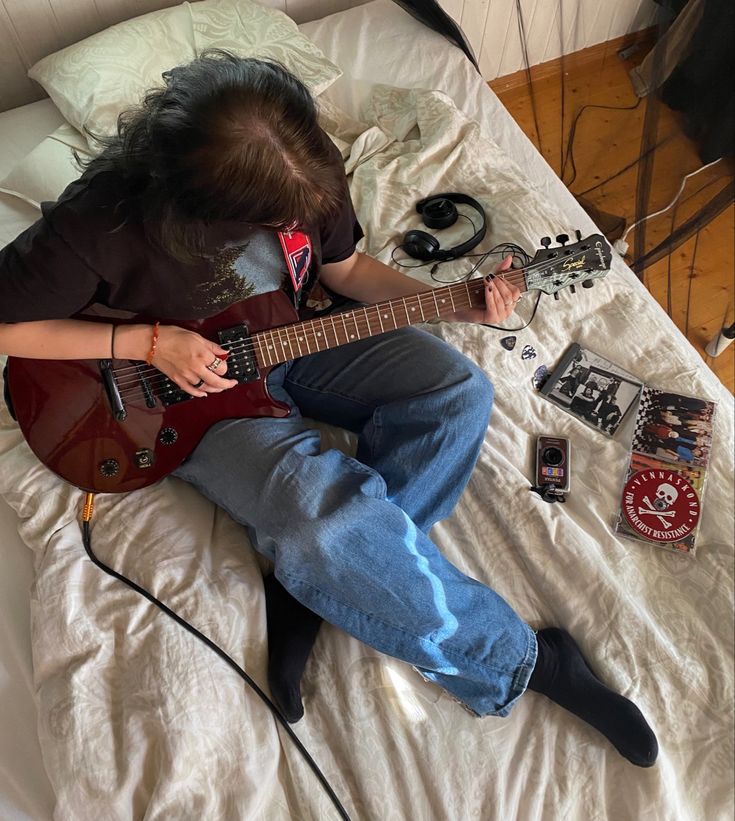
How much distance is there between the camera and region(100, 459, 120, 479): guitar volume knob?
2.84ft

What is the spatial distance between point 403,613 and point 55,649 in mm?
433

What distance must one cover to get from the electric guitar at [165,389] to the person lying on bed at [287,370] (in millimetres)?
27

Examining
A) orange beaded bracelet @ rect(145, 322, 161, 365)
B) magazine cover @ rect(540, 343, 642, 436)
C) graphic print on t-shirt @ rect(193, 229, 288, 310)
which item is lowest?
magazine cover @ rect(540, 343, 642, 436)

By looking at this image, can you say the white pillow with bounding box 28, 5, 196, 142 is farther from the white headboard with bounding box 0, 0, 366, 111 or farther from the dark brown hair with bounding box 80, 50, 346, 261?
the dark brown hair with bounding box 80, 50, 346, 261

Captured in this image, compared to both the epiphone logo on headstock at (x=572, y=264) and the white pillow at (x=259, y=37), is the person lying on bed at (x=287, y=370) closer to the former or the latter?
the epiphone logo on headstock at (x=572, y=264)

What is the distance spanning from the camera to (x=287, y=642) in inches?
32.1

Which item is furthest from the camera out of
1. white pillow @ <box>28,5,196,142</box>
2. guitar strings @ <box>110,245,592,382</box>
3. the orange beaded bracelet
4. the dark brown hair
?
white pillow @ <box>28,5,196,142</box>

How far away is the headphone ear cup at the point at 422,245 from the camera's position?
115 cm

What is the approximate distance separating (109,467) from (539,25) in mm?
1285

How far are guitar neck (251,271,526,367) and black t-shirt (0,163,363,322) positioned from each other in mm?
106

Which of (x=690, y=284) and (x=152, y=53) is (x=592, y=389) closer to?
(x=690, y=284)

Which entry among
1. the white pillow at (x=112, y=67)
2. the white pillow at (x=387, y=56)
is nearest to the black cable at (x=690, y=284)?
the white pillow at (x=387, y=56)

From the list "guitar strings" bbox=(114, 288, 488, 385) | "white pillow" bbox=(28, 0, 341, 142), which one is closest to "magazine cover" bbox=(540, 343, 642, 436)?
"guitar strings" bbox=(114, 288, 488, 385)

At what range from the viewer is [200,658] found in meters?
0.77
